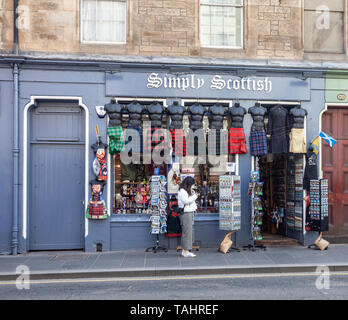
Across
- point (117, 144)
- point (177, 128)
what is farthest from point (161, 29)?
point (117, 144)

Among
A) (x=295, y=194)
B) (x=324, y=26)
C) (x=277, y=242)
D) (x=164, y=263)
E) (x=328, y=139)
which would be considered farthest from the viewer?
(x=324, y=26)

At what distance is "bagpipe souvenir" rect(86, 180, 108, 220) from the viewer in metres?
9.41

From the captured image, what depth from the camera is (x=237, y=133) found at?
996 cm

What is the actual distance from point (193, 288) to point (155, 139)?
4.22m

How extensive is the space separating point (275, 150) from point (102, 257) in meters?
5.35

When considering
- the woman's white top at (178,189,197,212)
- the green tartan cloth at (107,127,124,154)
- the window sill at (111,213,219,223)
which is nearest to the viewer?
the woman's white top at (178,189,197,212)

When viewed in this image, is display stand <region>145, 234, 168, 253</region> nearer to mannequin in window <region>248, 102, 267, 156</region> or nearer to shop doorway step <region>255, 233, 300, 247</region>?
shop doorway step <region>255, 233, 300, 247</region>

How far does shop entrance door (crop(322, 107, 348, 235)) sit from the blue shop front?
71 cm

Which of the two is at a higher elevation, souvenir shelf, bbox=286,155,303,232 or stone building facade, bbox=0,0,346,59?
stone building facade, bbox=0,0,346,59

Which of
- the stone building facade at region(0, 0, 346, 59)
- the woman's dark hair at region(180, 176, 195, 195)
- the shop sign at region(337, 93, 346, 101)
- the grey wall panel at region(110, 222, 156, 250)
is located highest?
the stone building facade at region(0, 0, 346, 59)

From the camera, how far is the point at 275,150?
32.9ft

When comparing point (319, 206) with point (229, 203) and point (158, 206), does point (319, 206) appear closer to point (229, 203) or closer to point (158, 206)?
point (229, 203)

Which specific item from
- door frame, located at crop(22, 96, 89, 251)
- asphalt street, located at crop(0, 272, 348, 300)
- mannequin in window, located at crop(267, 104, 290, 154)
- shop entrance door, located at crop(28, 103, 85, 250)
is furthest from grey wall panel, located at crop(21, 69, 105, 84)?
asphalt street, located at crop(0, 272, 348, 300)

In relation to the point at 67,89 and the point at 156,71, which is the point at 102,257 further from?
the point at 156,71
